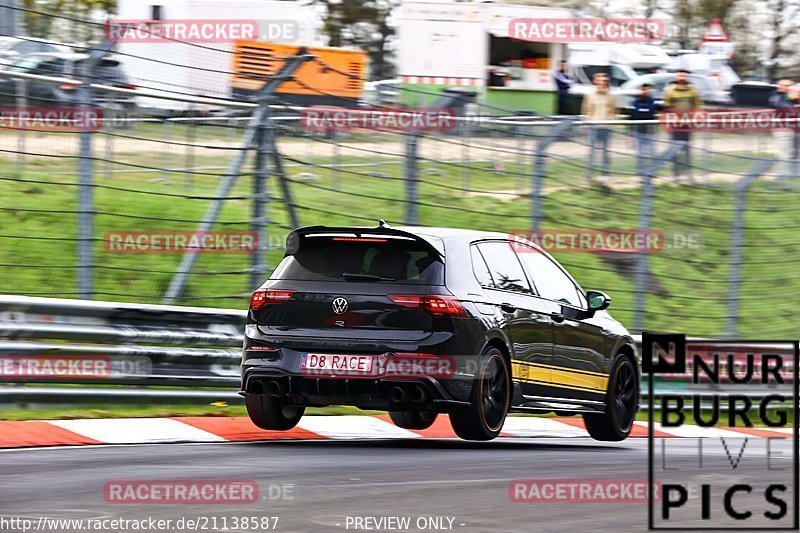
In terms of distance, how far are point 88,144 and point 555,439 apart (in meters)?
4.23

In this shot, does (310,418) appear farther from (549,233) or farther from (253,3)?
(253,3)

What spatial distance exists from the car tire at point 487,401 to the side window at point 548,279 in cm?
90

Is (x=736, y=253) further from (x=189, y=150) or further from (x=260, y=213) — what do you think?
(x=189, y=150)

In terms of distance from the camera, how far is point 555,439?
11672mm

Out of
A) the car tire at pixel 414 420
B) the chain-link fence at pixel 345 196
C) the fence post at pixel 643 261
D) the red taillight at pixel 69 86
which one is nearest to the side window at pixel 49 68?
the chain-link fence at pixel 345 196

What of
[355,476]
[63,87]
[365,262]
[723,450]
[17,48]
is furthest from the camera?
[17,48]

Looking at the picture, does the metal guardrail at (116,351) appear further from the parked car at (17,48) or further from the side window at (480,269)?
the side window at (480,269)

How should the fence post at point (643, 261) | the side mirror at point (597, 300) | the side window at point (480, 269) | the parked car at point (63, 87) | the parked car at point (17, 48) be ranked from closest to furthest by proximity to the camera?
the side window at point (480, 269) → the side mirror at point (597, 300) → the parked car at point (63, 87) → the parked car at point (17, 48) → the fence post at point (643, 261)

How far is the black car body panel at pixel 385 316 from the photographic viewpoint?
9523mm

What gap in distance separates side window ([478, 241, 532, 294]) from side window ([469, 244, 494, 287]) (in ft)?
0.20

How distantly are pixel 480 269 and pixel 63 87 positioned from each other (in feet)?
12.9

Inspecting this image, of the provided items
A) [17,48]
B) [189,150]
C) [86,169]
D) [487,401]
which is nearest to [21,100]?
[86,169]

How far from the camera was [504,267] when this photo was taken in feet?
34.2

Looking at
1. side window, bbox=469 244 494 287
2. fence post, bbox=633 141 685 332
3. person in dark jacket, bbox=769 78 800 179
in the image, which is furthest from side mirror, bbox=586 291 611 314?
person in dark jacket, bbox=769 78 800 179
